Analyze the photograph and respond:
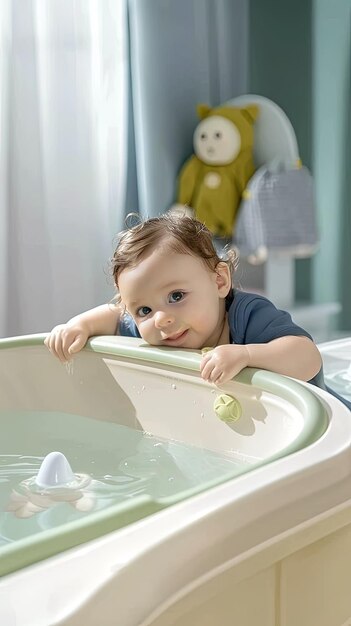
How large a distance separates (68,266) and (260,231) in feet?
1.98

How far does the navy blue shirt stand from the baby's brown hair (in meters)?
0.07

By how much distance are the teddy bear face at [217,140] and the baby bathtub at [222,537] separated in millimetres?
1598

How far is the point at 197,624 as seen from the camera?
0.59 m

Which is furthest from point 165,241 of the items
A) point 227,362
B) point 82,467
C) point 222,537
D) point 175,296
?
point 222,537

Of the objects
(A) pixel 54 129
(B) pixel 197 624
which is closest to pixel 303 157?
(A) pixel 54 129

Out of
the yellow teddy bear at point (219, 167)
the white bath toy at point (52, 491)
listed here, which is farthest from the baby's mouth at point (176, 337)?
the yellow teddy bear at point (219, 167)

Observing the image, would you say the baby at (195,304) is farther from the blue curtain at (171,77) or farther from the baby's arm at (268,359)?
the blue curtain at (171,77)

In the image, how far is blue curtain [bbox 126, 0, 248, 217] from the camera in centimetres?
260

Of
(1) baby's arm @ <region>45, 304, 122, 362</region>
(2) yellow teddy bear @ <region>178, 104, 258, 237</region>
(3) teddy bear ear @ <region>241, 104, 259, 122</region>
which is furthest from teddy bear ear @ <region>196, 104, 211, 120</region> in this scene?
(1) baby's arm @ <region>45, 304, 122, 362</region>

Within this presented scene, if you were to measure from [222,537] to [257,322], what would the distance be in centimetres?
58

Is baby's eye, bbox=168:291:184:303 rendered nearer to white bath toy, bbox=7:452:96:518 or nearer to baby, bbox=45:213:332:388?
baby, bbox=45:213:332:388

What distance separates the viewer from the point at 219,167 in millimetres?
2639

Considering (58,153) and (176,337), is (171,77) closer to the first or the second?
(58,153)

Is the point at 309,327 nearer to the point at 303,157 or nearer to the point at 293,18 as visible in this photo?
the point at 303,157
